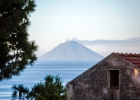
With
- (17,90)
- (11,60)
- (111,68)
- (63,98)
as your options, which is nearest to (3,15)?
(11,60)

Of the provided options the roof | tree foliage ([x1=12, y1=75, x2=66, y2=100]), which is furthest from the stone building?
tree foliage ([x1=12, y1=75, x2=66, y2=100])

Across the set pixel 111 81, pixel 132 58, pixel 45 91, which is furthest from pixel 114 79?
pixel 45 91

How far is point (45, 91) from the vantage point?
10.3 metres

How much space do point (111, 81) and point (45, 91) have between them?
569 centimetres

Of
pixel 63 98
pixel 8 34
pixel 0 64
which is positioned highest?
pixel 8 34

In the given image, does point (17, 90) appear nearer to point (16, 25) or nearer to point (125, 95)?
point (16, 25)

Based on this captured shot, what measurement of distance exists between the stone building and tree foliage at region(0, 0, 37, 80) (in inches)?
187

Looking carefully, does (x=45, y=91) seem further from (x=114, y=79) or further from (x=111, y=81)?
(x=114, y=79)

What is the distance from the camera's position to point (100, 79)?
1530 centimetres

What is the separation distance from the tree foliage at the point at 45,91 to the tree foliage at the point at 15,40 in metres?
0.59

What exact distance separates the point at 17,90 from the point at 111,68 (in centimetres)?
537

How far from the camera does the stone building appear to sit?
47.6 feet

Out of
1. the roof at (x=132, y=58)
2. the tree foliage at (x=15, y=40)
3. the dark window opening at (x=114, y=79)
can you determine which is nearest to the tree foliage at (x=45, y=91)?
the tree foliage at (x=15, y=40)

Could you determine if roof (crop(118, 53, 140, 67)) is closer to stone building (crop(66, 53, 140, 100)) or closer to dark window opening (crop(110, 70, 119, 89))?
stone building (crop(66, 53, 140, 100))
